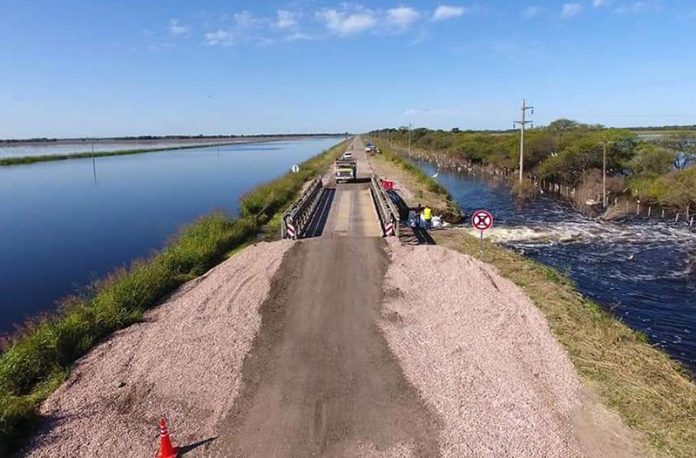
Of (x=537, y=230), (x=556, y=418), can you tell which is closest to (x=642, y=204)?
(x=537, y=230)

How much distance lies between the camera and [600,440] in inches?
298

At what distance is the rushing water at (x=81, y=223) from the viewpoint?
2108 cm

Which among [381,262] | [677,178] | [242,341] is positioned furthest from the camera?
[677,178]

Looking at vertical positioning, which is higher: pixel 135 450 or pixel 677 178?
pixel 677 178

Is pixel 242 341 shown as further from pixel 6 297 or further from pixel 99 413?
pixel 6 297

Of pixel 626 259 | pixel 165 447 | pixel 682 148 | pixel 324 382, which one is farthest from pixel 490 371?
pixel 682 148

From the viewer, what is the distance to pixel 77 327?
11.6 metres

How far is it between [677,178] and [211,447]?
38.1 meters

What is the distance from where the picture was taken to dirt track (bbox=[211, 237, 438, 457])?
24.9 feet

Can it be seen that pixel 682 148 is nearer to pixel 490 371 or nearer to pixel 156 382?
pixel 490 371

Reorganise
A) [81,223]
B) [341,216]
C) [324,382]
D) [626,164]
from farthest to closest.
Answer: [626,164] < [81,223] < [341,216] < [324,382]

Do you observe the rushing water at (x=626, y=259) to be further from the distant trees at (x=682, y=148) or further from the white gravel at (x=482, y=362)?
the distant trees at (x=682, y=148)

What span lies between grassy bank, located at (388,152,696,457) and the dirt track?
11.5ft

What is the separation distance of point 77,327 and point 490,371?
9.71m
